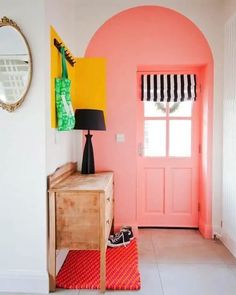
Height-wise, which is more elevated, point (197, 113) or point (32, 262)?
point (197, 113)

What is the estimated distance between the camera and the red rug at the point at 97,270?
235 cm

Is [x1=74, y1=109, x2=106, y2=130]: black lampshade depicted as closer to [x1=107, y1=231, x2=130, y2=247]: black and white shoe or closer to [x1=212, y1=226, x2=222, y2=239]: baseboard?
[x1=107, y1=231, x2=130, y2=247]: black and white shoe

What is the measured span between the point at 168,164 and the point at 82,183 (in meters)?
1.57

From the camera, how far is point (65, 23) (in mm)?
2979

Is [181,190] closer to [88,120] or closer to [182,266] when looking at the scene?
[182,266]

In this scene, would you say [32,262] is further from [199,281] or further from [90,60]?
[90,60]

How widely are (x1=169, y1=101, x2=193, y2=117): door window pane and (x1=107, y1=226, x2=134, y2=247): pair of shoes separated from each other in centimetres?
159

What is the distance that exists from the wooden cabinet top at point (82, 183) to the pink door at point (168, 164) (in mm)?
969

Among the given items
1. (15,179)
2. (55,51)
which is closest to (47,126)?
(15,179)

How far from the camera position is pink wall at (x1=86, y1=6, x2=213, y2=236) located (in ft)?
11.3

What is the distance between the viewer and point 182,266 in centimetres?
270

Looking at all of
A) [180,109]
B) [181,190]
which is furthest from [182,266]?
[180,109]

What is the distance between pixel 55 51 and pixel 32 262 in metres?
1.80

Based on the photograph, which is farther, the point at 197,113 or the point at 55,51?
the point at 197,113
